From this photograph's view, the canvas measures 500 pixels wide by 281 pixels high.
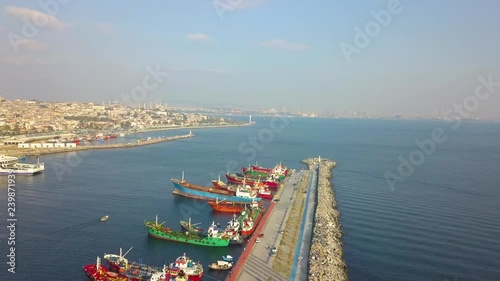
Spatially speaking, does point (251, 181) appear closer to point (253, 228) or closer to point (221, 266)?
point (253, 228)

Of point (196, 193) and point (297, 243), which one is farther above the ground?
point (297, 243)

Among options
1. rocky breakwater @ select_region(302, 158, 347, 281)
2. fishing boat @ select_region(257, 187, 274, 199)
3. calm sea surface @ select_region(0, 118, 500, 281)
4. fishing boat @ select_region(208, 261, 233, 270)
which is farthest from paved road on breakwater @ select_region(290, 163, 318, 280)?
fishing boat @ select_region(257, 187, 274, 199)

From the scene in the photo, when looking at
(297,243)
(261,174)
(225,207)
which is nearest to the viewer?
(297,243)

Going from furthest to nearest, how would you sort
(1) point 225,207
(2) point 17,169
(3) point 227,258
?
(2) point 17,169
(1) point 225,207
(3) point 227,258

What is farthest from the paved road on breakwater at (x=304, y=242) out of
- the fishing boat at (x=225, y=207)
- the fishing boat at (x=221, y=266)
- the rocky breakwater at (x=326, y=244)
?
the fishing boat at (x=225, y=207)

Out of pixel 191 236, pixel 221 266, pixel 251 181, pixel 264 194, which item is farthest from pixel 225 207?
pixel 221 266

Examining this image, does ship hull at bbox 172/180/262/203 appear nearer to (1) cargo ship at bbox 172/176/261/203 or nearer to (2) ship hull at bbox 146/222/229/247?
(1) cargo ship at bbox 172/176/261/203

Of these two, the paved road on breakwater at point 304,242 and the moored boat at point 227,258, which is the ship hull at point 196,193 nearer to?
the paved road on breakwater at point 304,242

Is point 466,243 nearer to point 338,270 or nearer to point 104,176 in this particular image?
point 338,270
